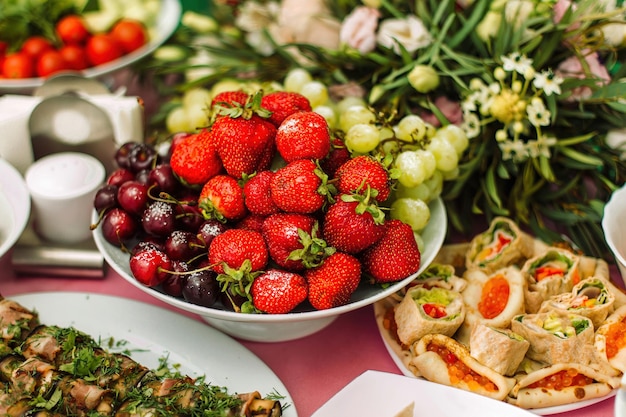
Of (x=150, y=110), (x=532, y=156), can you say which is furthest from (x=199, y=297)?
(x=150, y=110)

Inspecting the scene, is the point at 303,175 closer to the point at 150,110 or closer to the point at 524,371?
the point at 524,371

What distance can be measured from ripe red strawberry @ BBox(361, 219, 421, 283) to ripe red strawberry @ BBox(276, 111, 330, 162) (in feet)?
0.50

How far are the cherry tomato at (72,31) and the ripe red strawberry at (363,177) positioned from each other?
1.04 meters

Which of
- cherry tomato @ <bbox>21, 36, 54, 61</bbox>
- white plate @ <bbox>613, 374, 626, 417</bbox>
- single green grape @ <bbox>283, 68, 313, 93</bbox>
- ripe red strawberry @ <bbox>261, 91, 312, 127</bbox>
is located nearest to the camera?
white plate @ <bbox>613, 374, 626, 417</bbox>

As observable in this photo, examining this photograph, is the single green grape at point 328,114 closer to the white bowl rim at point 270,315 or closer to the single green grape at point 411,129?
the single green grape at point 411,129

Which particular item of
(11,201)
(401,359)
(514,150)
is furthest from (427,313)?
(11,201)

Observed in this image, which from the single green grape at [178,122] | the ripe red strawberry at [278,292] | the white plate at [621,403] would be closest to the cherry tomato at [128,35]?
the single green grape at [178,122]

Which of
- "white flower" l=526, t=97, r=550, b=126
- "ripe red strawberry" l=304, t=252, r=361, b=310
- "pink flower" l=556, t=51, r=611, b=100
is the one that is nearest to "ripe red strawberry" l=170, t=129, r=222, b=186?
"ripe red strawberry" l=304, t=252, r=361, b=310

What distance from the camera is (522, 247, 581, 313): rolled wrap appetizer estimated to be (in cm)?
98

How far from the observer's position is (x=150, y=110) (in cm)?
159

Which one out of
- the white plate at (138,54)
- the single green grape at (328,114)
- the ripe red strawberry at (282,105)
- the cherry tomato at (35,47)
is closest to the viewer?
the ripe red strawberry at (282,105)

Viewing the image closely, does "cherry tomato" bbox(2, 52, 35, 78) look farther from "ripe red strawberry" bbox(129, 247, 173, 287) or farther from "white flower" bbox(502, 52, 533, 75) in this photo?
"white flower" bbox(502, 52, 533, 75)

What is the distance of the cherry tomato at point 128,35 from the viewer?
1.61m

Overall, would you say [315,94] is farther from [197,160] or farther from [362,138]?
[197,160]
